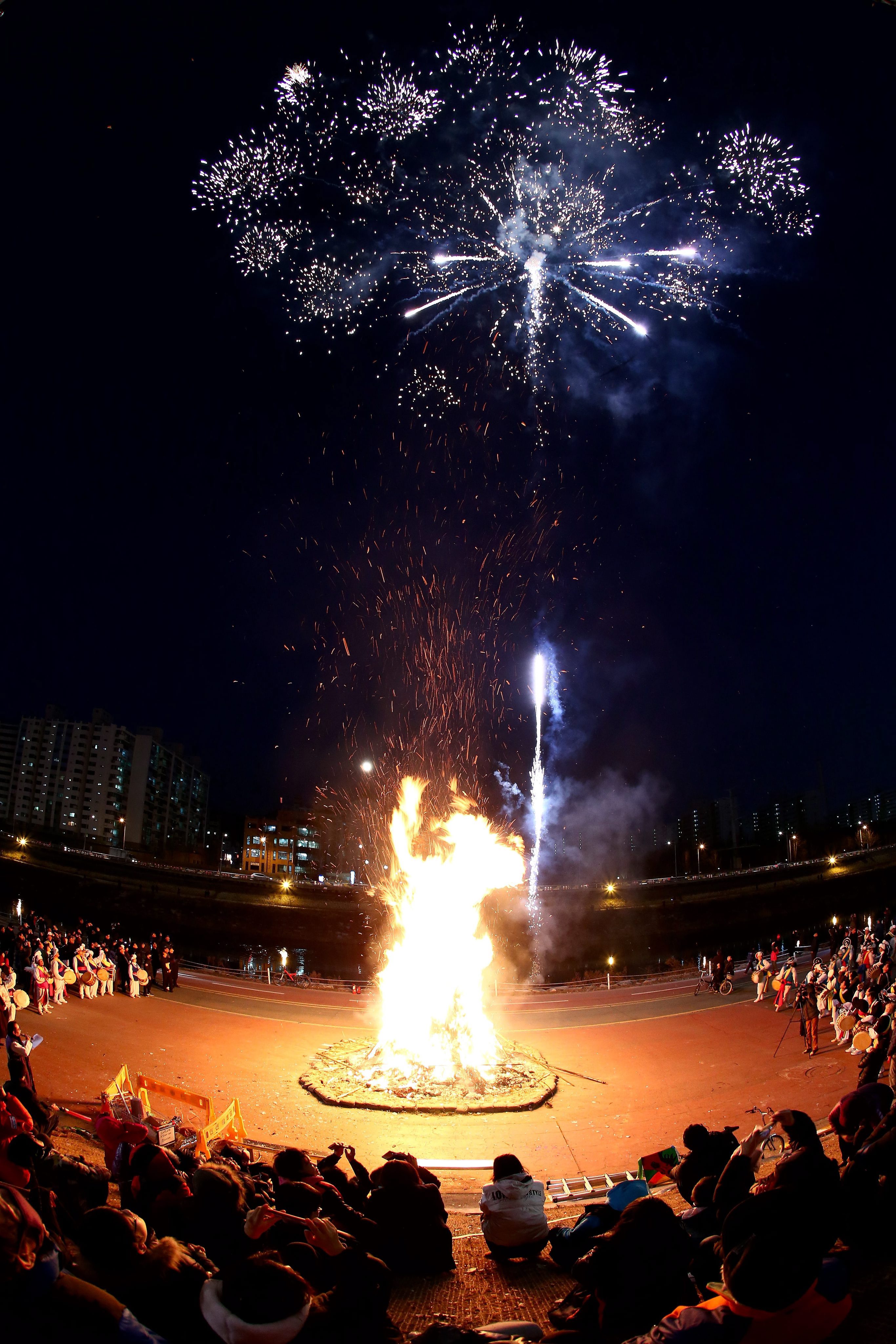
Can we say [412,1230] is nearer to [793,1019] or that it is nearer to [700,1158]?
[700,1158]

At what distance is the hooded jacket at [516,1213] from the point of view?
625 cm

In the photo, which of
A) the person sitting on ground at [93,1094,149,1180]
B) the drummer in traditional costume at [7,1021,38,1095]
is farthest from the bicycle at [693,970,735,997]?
the drummer in traditional costume at [7,1021,38,1095]

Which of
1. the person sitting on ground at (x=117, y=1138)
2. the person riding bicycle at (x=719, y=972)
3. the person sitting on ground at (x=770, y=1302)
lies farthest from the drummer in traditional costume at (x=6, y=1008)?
the person riding bicycle at (x=719, y=972)

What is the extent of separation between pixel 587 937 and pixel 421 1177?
6403 cm

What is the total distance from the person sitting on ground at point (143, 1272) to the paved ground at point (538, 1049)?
22.4 feet

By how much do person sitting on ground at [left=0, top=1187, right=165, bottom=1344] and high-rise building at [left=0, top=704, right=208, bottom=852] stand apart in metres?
141

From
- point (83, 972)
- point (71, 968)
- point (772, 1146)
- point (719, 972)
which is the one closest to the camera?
point (772, 1146)

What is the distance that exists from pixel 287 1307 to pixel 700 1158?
4.42 m

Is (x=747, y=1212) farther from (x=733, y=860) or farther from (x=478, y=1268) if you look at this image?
(x=733, y=860)

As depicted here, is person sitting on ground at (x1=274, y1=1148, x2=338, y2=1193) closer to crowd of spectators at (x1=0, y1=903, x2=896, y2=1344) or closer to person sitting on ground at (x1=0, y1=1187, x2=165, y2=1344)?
crowd of spectators at (x1=0, y1=903, x2=896, y2=1344)

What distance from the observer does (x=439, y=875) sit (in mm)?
19328

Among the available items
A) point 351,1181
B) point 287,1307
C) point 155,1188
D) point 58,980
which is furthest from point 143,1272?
point 58,980

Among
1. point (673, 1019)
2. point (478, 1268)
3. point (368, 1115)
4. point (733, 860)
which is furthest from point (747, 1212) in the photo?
point (733, 860)

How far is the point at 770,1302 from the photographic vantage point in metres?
3.44
